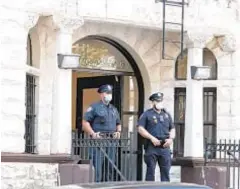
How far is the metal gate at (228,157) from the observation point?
14836 millimetres

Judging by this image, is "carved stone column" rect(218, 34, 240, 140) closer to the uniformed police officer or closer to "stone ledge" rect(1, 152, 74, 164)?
the uniformed police officer

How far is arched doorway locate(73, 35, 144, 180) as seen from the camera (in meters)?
16.1

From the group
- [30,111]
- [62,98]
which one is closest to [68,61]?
[62,98]

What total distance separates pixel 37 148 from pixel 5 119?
5.09 feet

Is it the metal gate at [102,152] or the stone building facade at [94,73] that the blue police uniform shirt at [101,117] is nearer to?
the metal gate at [102,152]

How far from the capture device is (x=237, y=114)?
16.1m

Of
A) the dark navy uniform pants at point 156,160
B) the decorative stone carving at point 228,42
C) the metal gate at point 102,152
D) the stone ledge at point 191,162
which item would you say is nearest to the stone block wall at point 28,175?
the metal gate at point 102,152

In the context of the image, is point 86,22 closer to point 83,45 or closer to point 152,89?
point 83,45

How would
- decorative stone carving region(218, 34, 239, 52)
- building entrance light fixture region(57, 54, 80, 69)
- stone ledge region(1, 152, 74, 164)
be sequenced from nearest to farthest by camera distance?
1. stone ledge region(1, 152, 74, 164)
2. building entrance light fixture region(57, 54, 80, 69)
3. decorative stone carving region(218, 34, 239, 52)

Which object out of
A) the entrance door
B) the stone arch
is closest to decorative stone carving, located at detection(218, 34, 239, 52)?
the stone arch

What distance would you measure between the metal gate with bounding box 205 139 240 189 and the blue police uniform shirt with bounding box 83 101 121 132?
82.4 inches

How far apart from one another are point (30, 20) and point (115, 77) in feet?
11.9

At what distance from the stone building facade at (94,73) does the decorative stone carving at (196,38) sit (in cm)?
2

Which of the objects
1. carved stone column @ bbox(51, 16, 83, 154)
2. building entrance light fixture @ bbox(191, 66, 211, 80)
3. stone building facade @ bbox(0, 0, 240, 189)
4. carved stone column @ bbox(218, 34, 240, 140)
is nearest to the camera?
stone building facade @ bbox(0, 0, 240, 189)
